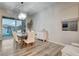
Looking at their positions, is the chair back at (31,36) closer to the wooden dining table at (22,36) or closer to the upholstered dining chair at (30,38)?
the upholstered dining chair at (30,38)

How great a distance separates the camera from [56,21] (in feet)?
7.97

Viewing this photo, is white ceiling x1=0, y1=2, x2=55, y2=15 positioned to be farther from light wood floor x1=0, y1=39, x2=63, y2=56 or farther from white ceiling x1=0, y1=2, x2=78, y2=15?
light wood floor x1=0, y1=39, x2=63, y2=56

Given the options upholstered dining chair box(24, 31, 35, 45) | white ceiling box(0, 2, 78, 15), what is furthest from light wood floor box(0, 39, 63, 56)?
white ceiling box(0, 2, 78, 15)

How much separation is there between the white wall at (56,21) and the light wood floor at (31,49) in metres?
0.21

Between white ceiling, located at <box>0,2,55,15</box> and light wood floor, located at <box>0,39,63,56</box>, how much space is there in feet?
2.41

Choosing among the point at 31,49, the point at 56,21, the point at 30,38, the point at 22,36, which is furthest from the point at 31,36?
the point at 56,21

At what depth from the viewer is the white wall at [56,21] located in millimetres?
2294

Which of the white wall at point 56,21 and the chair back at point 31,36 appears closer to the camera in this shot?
the white wall at point 56,21

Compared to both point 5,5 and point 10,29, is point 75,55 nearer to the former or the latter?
point 10,29

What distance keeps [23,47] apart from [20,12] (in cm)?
84

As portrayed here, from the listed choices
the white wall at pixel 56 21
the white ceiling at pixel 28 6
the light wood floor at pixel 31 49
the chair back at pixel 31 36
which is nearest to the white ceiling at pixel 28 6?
the white ceiling at pixel 28 6

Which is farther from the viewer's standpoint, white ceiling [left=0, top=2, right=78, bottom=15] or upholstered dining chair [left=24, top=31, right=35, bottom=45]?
upholstered dining chair [left=24, top=31, right=35, bottom=45]

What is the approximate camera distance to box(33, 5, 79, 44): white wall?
2.29 m

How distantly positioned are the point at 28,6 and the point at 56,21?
2.53ft
